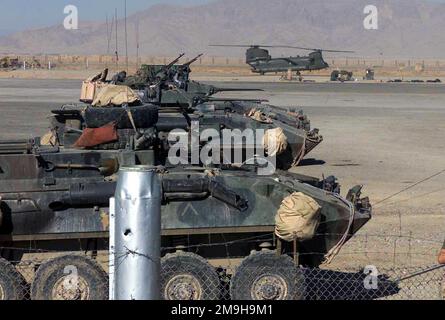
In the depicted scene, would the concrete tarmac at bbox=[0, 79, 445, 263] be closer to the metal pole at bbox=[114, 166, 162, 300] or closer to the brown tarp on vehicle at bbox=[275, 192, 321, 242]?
the brown tarp on vehicle at bbox=[275, 192, 321, 242]

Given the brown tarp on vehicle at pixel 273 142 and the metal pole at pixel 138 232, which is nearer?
the metal pole at pixel 138 232

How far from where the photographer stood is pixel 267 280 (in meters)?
10.5

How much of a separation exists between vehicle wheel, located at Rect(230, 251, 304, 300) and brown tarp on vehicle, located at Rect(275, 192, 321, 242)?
11.9 inches

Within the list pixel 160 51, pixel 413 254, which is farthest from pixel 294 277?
pixel 160 51

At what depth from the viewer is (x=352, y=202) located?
38.2 feet

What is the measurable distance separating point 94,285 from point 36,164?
1.65m

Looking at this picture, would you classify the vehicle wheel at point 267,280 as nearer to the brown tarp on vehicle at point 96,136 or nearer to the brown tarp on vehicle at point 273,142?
the brown tarp on vehicle at point 96,136

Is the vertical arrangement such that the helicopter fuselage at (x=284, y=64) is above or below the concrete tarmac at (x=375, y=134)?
above

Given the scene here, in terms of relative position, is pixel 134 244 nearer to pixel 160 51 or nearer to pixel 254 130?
pixel 254 130

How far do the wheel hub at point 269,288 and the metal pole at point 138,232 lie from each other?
4.49m

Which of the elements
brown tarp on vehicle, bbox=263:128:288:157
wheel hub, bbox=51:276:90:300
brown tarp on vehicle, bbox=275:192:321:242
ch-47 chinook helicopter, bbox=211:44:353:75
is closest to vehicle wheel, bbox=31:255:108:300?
wheel hub, bbox=51:276:90:300

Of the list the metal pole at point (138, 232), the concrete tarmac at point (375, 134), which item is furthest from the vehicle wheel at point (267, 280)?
the metal pole at point (138, 232)

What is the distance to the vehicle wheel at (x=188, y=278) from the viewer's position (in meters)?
10.3
